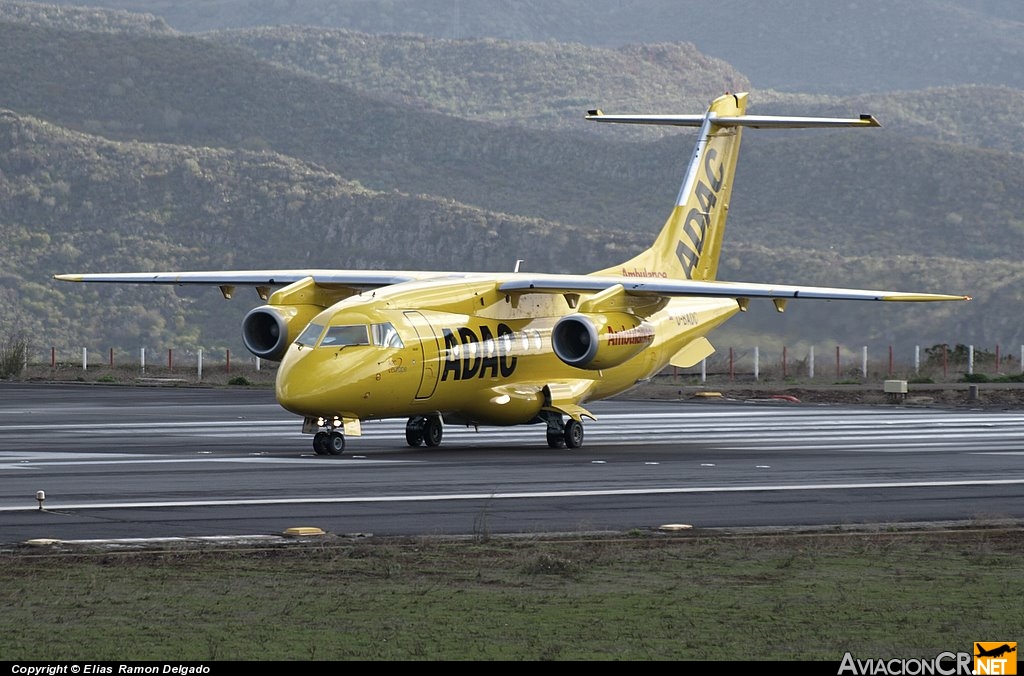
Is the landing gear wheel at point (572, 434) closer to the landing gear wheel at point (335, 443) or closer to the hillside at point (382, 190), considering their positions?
the landing gear wheel at point (335, 443)

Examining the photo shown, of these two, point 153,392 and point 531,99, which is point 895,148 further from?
point 153,392

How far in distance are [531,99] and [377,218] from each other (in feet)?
229

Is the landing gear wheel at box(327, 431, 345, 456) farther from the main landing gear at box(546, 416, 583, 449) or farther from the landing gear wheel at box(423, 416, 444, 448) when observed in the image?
the main landing gear at box(546, 416, 583, 449)

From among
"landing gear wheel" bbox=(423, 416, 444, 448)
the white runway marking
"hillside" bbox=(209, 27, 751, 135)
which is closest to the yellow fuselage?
"landing gear wheel" bbox=(423, 416, 444, 448)

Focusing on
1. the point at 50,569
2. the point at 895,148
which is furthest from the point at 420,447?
the point at 895,148

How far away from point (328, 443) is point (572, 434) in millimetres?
4823

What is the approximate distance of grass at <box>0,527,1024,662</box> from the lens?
11.1 m

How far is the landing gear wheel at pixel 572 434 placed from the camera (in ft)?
99.5

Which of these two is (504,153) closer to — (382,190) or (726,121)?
(382,190)

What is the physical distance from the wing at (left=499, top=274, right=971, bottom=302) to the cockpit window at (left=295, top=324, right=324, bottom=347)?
3927 mm

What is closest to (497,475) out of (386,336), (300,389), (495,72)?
(300,389)

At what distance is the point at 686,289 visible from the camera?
29.2 m

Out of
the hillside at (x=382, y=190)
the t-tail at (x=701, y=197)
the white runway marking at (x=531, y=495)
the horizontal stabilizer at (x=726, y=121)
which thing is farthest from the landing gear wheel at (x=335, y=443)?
the hillside at (x=382, y=190)

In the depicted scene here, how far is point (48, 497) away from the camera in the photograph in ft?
66.7
